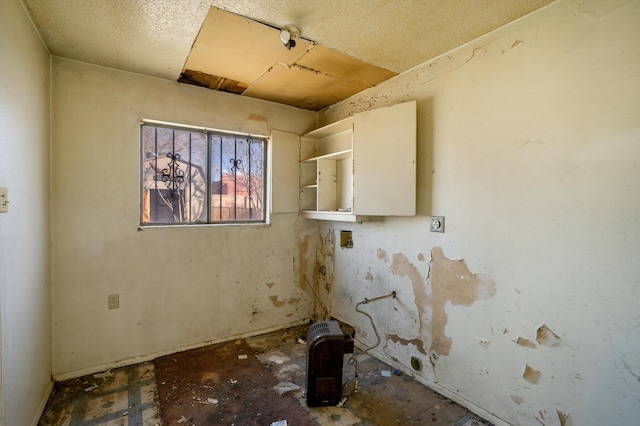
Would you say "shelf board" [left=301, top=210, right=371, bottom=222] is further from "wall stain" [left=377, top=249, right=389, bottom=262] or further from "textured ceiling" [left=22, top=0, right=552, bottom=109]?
"textured ceiling" [left=22, top=0, right=552, bottom=109]

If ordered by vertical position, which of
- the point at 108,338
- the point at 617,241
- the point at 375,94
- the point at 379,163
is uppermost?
the point at 375,94

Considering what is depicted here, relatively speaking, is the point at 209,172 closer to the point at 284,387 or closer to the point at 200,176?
the point at 200,176

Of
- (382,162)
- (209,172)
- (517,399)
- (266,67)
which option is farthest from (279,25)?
(517,399)

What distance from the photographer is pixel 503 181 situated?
1.83 meters

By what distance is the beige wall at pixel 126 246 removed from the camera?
2248 mm

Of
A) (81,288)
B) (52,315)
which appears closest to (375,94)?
(81,288)

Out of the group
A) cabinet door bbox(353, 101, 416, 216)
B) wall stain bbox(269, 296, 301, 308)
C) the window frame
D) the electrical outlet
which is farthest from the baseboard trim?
cabinet door bbox(353, 101, 416, 216)

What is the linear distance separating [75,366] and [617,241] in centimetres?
358

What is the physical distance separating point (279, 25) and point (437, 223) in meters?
1.71

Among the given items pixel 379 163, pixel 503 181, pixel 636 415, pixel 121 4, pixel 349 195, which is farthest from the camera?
pixel 349 195

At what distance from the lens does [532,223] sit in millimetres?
1703

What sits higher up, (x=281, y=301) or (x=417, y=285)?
(x=417, y=285)

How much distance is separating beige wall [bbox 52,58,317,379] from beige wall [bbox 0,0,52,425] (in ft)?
0.45

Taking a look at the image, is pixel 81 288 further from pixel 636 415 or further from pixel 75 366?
pixel 636 415
